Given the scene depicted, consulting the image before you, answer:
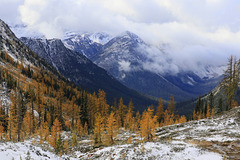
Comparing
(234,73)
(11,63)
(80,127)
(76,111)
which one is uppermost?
(11,63)

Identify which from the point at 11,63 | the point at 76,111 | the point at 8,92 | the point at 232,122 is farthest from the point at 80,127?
the point at 11,63

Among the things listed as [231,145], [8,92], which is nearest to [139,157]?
[231,145]

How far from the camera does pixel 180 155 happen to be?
75.7 ft

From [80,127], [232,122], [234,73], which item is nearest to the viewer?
[232,122]

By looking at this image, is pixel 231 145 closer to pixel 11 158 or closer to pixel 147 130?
pixel 147 130

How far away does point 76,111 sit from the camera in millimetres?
78250

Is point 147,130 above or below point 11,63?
below

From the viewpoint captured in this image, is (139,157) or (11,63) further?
(11,63)

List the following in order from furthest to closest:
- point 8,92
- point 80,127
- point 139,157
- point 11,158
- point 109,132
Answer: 1. point 8,92
2. point 80,127
3. point 109,132
4. point 139,157
5. point 11,158

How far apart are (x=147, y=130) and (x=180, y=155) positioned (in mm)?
15706

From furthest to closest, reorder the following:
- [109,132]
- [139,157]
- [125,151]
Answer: [109,132], [125,151], [139,157]

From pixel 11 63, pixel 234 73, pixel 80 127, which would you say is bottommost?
pixel 80 127

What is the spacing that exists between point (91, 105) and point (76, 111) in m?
7.05

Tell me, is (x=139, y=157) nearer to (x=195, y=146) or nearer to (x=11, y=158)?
(x=195, y=146)
